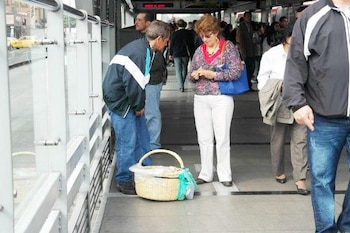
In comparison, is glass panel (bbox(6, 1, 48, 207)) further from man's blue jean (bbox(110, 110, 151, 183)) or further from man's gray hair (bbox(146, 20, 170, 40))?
man's gray hair (bbox(146, 20, 170, 40))

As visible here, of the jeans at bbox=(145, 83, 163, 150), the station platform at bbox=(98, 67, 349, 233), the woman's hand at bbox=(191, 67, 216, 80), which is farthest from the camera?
the jeans at bbox=(145, 83, 163, 150)

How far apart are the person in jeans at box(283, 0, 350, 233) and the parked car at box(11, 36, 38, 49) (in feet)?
5.01

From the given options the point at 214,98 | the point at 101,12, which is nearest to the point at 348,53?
the point at 214,98

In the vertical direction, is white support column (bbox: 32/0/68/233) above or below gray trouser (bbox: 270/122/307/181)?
above

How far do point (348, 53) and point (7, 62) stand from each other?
209cm

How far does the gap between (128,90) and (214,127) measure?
0.99 meters

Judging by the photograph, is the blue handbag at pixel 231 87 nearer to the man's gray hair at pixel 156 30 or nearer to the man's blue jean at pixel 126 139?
the man's gray hair at pixel 156 30

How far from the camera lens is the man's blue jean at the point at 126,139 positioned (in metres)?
5.22

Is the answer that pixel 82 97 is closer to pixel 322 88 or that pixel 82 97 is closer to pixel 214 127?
pixel 214 127

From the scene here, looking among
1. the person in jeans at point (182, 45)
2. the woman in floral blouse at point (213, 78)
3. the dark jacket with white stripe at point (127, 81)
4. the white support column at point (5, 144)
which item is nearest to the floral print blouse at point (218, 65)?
the woman in floral blouse at point (213, 78)

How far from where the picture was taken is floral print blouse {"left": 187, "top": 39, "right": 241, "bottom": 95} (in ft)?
17.6

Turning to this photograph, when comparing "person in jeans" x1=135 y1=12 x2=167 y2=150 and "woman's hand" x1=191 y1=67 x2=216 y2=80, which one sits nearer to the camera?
"woman's hand" x1=191 y1=67 x2=216 y2=80

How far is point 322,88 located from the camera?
3.36 meters

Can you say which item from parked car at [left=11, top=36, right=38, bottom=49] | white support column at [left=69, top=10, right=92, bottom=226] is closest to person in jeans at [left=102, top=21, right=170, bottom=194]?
white support column at [left=69, top=10, right=92, bottom=226]
